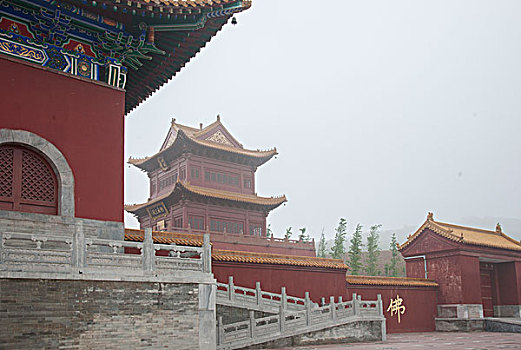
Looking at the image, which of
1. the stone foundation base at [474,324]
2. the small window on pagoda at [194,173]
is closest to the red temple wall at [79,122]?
the small window on pagoda at [194,173]

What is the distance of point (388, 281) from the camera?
21.0 meters

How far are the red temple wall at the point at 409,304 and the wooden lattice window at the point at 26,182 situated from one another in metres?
12.7

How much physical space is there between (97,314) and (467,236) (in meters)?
19.2

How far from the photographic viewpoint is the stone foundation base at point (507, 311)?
24.5m

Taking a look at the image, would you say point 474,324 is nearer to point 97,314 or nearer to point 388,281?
point 388,281

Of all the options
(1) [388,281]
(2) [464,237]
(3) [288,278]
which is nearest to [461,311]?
(2) [464,237]

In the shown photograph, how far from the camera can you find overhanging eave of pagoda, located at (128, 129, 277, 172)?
86.6 ft

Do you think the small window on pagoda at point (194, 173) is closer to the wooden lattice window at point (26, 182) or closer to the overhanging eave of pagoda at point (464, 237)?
the overhanging eave of pagoda at point (464, 237)

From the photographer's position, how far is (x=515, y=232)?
469 feet

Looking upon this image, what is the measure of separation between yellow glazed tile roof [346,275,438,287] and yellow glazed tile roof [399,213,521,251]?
213cm

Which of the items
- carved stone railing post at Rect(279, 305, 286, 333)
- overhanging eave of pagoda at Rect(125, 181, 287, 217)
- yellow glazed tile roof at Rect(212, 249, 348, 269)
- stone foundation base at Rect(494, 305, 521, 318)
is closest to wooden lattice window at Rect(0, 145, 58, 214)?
carved stone railing post at Rect(279, 305, 286, 333)

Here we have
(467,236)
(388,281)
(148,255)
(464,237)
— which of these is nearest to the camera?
(148,255)

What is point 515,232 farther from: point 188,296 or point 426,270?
point 188,296

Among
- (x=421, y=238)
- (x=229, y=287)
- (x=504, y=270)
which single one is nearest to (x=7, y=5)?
(x=229, y=287)
